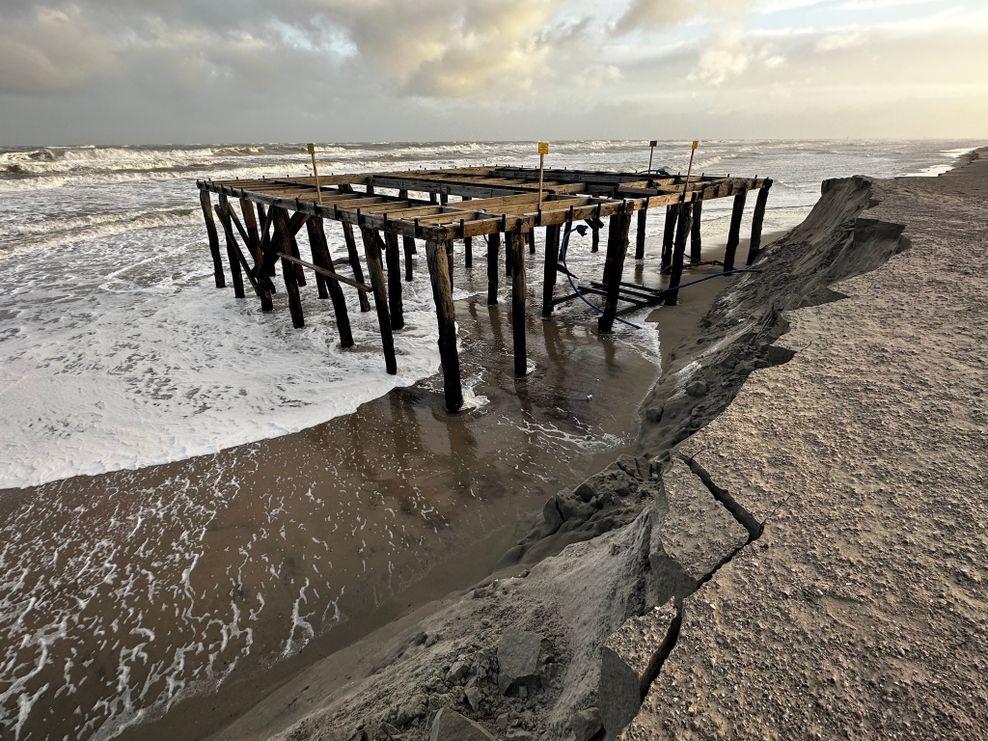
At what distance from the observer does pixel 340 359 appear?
8070 mm

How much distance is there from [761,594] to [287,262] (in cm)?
902

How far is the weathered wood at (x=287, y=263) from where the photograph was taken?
28.7 feet

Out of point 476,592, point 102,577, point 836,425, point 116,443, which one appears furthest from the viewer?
point 116,443

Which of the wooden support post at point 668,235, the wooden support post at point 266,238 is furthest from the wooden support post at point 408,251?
the wooden support post at point 668,235

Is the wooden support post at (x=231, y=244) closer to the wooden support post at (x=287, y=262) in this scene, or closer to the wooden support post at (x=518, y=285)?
the wooden support post at (x=287, y=262)

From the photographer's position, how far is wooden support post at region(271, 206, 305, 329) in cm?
876

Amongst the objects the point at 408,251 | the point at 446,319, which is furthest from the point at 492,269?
the point at 446,319

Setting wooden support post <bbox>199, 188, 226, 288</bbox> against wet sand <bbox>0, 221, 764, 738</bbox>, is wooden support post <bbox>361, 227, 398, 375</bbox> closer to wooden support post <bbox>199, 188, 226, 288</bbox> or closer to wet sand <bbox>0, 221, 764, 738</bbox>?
wet sand <bbox>0, 221, 764, 738</bbox>

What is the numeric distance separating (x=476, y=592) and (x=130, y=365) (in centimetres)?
743

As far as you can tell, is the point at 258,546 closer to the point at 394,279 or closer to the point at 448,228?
the point at 448,228

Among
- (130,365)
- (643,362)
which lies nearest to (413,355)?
(643,362)

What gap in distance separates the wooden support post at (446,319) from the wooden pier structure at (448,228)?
0.04ft

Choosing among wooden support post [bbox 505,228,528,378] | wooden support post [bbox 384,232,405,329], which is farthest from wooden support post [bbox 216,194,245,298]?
wooden support post [bbox 505,228,528,378]

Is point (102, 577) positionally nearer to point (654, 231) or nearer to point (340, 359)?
point (340, 359)
